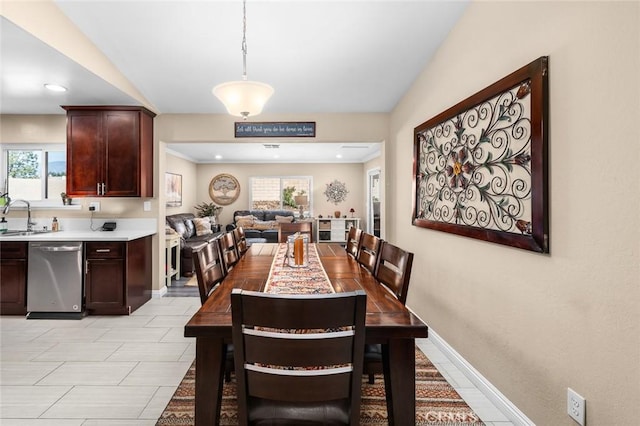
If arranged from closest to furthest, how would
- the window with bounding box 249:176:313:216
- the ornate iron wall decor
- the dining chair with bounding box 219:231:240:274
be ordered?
the ornate iron wall decor
the dining chair with bounding box 219:231:240:274
the window with bounding box 249:176:313:216

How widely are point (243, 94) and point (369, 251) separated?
133 cm

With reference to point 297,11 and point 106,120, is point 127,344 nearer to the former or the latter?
point 106,120

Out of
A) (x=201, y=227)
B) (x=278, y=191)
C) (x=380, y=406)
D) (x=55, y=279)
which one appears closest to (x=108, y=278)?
(x=55, y=279)

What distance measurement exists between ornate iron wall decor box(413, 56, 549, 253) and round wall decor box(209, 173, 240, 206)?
632cm

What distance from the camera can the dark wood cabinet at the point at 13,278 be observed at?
319cm

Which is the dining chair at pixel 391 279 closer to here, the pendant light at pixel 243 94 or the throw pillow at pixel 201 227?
the pendant light at pixel 243 94

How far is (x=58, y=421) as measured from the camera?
1.75 metres

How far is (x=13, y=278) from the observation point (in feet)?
10.6

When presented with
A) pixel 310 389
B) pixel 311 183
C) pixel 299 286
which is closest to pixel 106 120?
pixel 299 286

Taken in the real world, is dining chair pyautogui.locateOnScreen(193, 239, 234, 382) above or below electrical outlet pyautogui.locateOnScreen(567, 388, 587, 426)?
above

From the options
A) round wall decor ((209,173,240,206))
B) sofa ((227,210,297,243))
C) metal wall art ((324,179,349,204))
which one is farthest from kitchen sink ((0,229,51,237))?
metal wall art ((324,179,349,204))

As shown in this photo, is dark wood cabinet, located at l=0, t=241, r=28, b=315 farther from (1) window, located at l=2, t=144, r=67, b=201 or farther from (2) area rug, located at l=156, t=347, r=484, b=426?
(2) area rug, located at l=156, t=347, r=484, b=426

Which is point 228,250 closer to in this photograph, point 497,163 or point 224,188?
point 497,163

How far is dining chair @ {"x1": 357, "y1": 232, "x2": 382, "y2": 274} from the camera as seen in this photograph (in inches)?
79.8
